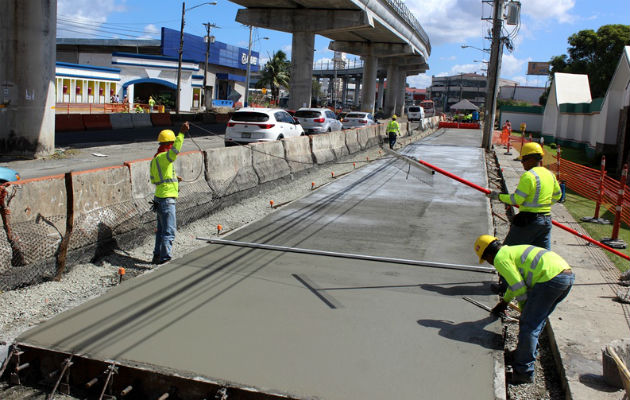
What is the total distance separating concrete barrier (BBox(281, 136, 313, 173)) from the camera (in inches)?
623

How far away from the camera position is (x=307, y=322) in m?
5.55

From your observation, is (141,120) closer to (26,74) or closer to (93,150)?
(93,150)

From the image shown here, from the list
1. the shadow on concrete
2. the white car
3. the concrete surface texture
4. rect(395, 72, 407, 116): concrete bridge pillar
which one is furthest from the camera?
rect(395, 72, 407, 116): concrete bridge pillar

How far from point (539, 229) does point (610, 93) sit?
24.2 m

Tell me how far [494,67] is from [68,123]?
2312cm

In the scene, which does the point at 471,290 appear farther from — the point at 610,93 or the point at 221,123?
the point at 221,123

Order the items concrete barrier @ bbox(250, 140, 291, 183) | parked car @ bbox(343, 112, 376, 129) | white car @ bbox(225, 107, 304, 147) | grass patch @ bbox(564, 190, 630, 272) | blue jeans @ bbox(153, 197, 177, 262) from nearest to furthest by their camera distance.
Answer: blue jeans @ bbox(153, 197, 177, 262)
grass patch @ bbox(564, 190, 630, 272)
concrete barrier @ bbox(250, 140, 291, 183)
white car @ bbox(225, 107, 304, 147)
parked car @ bbox(343, 112, 376, 129)

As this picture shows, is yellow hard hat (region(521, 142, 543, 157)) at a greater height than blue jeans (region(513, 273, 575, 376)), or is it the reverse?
yellow hard hat (region(521, 142, 543, 157))

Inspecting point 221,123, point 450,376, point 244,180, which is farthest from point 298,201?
point 221,123

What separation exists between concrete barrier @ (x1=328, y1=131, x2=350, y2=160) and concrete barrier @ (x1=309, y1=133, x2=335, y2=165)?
412 mm

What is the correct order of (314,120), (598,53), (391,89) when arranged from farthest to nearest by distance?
1. (391,89)
2. (598,53)
3. (314,120)

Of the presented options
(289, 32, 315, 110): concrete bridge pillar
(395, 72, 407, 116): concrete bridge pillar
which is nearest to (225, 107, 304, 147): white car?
(289, 32, 315, 110): concrete bridge pillar

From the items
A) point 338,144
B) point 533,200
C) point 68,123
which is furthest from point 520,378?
point 68,123

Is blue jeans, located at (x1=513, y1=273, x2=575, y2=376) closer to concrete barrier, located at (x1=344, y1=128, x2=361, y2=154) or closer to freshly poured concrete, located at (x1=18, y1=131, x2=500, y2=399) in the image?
freshly poured concrete, located at (x1=18, y1=131, x2=500, y2=399)
